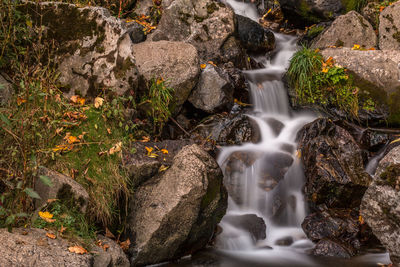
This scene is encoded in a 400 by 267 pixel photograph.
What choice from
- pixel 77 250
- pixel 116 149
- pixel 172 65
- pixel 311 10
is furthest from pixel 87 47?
pixel 311 10

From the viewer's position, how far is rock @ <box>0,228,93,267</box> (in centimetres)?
285

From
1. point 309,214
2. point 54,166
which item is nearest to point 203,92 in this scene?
point 309,214

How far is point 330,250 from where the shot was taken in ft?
15.8

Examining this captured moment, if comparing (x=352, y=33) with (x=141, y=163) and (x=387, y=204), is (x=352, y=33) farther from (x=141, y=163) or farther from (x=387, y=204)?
(x=141, y=163)

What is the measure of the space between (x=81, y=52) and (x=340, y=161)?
433 cm

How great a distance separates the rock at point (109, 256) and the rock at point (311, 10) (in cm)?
907

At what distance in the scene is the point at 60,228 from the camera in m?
3.50

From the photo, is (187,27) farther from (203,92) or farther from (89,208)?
(89,208)

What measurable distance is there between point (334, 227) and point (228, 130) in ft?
7.75

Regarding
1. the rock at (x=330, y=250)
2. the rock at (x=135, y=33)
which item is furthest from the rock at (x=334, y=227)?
the rock at (x=135, y=33)

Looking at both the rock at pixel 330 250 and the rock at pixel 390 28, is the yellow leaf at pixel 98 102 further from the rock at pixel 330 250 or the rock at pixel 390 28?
the rock at pixel 390 28

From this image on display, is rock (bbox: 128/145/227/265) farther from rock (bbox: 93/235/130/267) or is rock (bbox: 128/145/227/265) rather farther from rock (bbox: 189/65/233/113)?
rock (bbox: 189/65/233/113)

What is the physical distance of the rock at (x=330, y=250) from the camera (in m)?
4.74

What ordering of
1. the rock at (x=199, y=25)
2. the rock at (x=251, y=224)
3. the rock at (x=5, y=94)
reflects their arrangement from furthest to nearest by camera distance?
the rock at (x=199, y=25)
the rock at (x=251, y=224)
the rock at (x=5, y=94)
